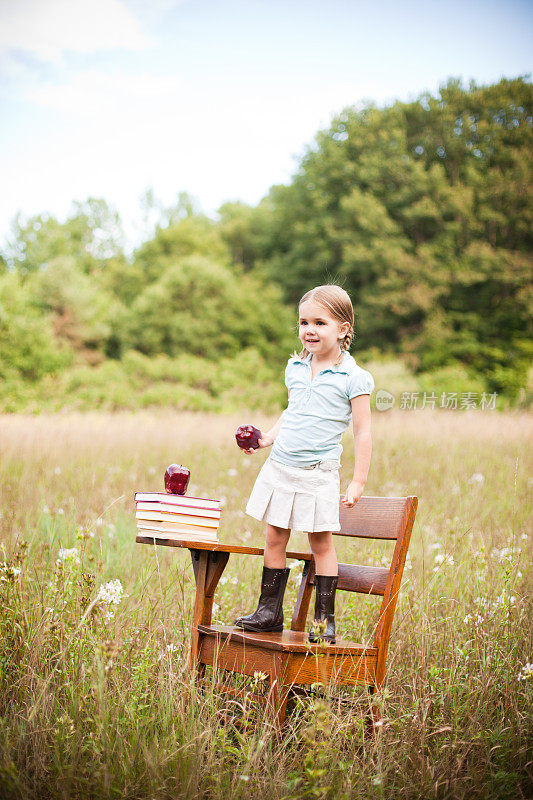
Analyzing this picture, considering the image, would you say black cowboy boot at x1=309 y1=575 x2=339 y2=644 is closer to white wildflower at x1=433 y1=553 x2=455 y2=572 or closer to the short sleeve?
the short sleeve

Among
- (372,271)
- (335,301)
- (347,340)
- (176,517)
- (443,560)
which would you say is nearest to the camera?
(176,517)

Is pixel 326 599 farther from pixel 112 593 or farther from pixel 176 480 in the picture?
pixel 112 593

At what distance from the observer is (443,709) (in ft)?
11.2

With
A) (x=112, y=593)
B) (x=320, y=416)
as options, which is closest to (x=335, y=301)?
(x=320, y=416)

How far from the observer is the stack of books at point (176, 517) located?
309 cm

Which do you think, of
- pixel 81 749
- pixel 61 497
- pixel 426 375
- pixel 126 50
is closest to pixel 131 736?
pixel 81 749

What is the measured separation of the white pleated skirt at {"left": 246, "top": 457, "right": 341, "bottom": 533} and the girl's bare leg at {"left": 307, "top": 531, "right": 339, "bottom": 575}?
0.24ft

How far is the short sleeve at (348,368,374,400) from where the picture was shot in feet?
10.7

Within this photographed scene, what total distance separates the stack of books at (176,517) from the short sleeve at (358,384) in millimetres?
746

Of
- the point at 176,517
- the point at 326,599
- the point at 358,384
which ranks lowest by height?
the point at 326,599

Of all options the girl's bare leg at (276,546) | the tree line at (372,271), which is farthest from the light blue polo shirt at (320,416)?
the tree line at (372,271)

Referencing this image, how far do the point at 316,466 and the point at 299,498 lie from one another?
0.16 metres

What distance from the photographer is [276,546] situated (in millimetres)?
3258

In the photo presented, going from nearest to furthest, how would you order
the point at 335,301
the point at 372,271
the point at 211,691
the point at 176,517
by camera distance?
the point at 211,691
the point at 176,517
the point at 335,301
the point at 372,271
